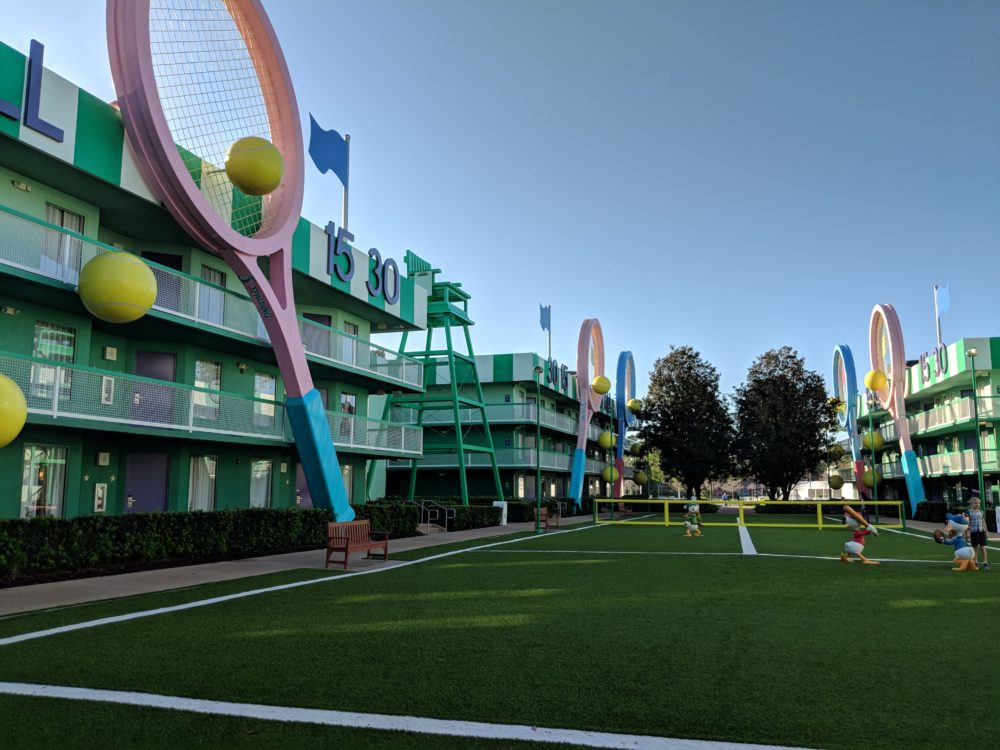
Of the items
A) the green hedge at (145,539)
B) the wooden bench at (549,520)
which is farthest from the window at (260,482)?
the wooden bench at (549,520)

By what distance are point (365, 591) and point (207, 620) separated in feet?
10.3

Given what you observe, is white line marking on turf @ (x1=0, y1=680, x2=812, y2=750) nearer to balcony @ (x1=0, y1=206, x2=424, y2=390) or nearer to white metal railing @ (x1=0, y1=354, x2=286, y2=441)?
white metal railing @ (x1=0, y1=354, x2=286, y2=441)

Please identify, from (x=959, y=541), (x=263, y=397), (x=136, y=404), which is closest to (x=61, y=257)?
(x=136, y=404)

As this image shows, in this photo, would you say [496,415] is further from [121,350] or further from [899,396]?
[121,350]

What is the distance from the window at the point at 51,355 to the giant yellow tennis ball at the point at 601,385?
113 feet

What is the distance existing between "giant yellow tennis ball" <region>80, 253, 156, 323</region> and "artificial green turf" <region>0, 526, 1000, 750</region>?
299 inches

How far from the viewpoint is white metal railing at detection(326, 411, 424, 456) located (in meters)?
25.6

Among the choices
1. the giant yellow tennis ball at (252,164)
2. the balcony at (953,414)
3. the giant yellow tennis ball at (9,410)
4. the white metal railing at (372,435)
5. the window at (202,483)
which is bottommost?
the window at (202,483)

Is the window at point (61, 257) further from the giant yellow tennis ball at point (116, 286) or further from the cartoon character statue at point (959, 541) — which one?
the cartoon character statue at point (959, 541)

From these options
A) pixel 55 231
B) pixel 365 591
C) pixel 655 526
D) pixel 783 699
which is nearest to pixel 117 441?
pixel 55 231

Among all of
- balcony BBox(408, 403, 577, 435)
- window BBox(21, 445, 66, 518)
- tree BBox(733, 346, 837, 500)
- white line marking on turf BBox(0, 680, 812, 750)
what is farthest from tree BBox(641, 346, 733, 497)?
white line marking on turf BBox(0, 680, 812, 750)

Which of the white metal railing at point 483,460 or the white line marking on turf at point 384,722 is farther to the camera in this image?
the white metal railing at point 483,460

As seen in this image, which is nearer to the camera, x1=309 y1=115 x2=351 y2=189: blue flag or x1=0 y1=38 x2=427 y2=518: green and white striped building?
x1=0 y1=38 x2=427 y2=518: green and white striped building

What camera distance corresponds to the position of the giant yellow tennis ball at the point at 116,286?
1540 centimetres
